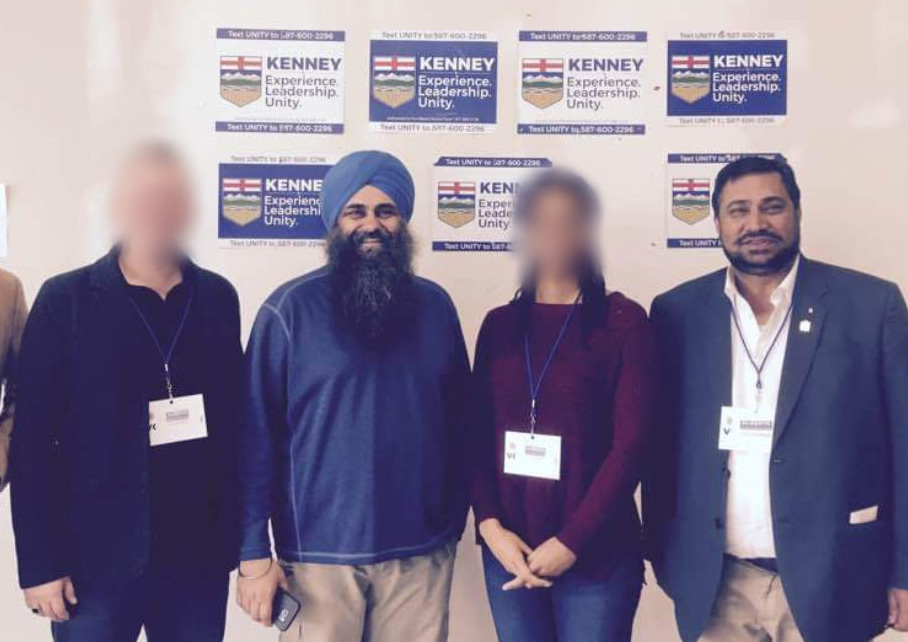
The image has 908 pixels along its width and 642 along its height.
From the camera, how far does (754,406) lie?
1800 mm

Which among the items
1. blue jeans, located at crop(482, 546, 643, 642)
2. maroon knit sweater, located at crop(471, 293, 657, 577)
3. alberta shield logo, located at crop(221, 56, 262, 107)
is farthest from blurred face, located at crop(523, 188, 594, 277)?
alberta shield logo, located at crop(221, 56, 262, 107)

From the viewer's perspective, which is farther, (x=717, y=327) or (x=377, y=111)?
(x=377, y=111)

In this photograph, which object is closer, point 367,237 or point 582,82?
point 367,237

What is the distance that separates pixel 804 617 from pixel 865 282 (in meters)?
0.81

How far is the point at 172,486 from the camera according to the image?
1.75 m

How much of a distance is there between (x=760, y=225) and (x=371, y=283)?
96cm

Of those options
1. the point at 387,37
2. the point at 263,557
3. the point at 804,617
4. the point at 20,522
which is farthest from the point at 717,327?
the point at 20,522

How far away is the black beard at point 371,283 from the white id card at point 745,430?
0.82 m

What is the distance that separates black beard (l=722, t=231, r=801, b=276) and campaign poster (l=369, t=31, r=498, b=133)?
1081mm

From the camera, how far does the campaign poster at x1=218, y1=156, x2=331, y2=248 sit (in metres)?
2.59

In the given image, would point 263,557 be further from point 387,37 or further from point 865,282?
point 387,37

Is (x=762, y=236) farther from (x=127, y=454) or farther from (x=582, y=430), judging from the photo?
(x=127, y=454)

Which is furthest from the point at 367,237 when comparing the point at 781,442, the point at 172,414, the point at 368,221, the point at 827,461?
the point at 827,461

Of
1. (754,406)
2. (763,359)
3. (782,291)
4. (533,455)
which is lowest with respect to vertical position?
(533,455)
